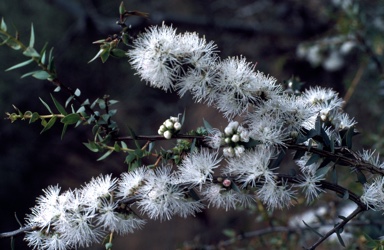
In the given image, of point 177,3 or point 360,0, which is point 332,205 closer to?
point 360,0

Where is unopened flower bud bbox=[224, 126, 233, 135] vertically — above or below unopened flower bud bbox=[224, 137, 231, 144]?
above

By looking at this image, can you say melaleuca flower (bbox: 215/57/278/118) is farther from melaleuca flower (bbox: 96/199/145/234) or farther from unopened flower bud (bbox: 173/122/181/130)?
melaleuca flower (bbox: 96/199/145/234)

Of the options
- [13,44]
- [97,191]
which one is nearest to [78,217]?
[97,191]

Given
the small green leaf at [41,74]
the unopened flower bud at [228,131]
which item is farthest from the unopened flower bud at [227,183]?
the small green leaf at [41,74]

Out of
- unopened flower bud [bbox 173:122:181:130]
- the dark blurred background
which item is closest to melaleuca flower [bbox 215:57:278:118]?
unopened flower bud [bbox 173:122:181:130]

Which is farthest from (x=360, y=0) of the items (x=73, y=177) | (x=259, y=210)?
(x=73, y=177)
